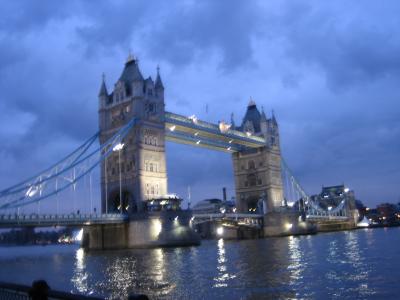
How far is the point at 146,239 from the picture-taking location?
5428 cm

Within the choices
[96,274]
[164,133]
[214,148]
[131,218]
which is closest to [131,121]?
[164,133]

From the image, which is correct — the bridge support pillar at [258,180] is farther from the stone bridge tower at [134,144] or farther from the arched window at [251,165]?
the stone bridge tower at [134,144]

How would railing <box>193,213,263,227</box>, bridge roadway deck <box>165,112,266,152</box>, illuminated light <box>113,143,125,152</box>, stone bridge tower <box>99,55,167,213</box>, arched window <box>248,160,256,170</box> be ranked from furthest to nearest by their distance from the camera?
arched window <box>248,160,256,170</box> < railing <box>193,213,263,227</box> < bridge roadway deck <box>165,112,266,152</box> < stone bridge tower <box>99,55,167,213</box> < illuminated light <box>113,143,125,152</box>

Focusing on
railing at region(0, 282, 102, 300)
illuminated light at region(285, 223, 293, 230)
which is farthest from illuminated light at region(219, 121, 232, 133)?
railing at region(0, 282, 102, 300)

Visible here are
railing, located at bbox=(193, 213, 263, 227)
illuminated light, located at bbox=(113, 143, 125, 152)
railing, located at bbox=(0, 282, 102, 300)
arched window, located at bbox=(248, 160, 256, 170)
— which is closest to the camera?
railing, located at bbox=(0, 282, 102, 300)

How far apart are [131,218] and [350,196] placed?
93742mm

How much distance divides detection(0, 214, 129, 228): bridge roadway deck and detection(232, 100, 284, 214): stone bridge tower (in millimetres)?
40383

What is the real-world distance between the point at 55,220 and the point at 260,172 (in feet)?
163

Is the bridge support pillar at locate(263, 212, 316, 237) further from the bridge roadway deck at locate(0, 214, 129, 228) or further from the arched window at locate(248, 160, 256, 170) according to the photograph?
the bridge roadway deck at locate(0, 214, 129, 228)

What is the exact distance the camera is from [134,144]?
202ft

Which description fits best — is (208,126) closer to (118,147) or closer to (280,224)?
(118,147)

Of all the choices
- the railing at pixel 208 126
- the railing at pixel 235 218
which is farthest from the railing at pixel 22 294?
the railing at pixel 235 218

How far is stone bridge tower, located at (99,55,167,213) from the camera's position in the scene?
200 ft

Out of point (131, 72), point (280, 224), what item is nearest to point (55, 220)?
point (131, 72)
